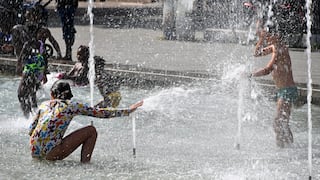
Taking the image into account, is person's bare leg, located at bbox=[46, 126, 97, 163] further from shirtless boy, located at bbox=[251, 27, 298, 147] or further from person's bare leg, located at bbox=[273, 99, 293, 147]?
person's bare leg, located at bbox=[273, 99, 293, 147]

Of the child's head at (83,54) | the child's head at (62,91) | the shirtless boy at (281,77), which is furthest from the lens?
the child's head at (83,54)

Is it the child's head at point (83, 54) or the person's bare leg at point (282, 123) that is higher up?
the child's head at point (83, 54)

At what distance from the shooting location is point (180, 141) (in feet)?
29.0

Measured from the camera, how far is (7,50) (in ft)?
50.3

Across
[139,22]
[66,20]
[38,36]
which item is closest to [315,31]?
[66,20]

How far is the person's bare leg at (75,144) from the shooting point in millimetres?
7316

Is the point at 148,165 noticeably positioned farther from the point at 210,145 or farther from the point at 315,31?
the point at 315,31

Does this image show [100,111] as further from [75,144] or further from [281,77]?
[281,77]

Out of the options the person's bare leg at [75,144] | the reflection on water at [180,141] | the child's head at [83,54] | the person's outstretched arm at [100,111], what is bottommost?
the reflection on water at [180,141]

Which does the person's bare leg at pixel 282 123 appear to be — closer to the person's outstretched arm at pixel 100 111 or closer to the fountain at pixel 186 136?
the fountain at pixel 186 136

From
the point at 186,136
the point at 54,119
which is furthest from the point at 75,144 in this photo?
the point at 186,136

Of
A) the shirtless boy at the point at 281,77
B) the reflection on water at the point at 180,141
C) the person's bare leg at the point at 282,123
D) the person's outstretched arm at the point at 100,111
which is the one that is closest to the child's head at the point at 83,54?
the reflection on water at the point at 180,141

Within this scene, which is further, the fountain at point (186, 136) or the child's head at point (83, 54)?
the child's head at point (83, 54)

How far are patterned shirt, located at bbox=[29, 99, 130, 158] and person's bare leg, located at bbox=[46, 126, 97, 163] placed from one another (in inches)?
1.9
